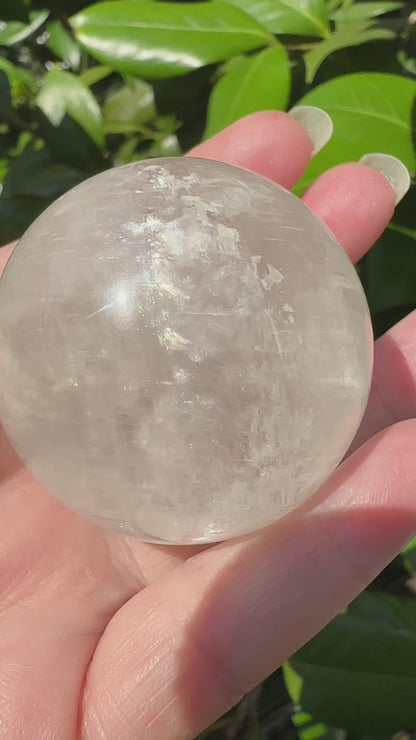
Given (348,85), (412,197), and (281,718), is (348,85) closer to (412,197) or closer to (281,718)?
(412,197)

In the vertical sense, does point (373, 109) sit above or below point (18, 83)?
below

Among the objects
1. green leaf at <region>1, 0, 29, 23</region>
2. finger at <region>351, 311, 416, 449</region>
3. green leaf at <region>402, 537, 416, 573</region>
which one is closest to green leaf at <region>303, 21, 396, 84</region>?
finger at <region>351, 311, 416, 449</region>

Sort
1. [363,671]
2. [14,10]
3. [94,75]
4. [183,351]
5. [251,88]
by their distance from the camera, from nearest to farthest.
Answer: [183,351]
[363,671]
[251,88]
[14,10]
[94,75]

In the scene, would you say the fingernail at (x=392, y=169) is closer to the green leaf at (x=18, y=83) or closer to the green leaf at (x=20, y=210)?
the green leaf at (x=20, y=210)

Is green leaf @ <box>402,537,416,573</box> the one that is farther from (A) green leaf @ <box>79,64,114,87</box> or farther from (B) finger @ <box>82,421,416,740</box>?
(A) green leaf @ <box>79,64,114,87</box>

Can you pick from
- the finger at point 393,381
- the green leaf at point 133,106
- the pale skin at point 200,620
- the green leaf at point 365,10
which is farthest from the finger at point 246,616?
the green leaf at point 133,106

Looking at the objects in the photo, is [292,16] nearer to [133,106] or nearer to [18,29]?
[133,106]

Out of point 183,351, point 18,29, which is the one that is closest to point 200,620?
point 183,351
